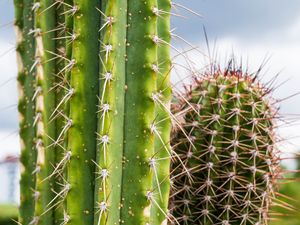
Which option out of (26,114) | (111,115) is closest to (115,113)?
(111,115)

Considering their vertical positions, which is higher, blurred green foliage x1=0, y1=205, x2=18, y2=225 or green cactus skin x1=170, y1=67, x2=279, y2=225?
green cactus skin x1=170, y1=67, x2=279, y2=225

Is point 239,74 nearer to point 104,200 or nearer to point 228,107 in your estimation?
point 228,107

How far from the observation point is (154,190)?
2383 millimetres

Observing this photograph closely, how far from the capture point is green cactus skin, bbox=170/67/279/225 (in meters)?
3.29

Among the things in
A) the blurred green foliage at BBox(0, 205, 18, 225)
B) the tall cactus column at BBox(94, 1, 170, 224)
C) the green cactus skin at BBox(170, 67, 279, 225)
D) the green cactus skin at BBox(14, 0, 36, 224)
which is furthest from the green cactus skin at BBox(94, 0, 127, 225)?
the blurred green foliage at BBox(0, 205, 18, 225)

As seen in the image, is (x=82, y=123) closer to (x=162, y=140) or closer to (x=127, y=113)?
(x=127, y=113)

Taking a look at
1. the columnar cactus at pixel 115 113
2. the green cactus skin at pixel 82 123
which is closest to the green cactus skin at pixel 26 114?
the columnar cactus at pixel 115 113

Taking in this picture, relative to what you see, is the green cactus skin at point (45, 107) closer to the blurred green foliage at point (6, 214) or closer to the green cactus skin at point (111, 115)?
the green cactus skin at point (111, 115)

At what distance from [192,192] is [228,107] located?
0.44 meters

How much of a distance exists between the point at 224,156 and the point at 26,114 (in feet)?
3.30

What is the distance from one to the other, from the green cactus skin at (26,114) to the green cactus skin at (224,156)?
0.74m

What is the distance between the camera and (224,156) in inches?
129

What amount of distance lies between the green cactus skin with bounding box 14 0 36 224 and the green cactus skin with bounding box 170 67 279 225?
74cm

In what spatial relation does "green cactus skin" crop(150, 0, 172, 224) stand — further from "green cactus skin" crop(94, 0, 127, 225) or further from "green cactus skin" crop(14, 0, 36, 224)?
"green cactus skin" crop(14, 0, 36, 224)
